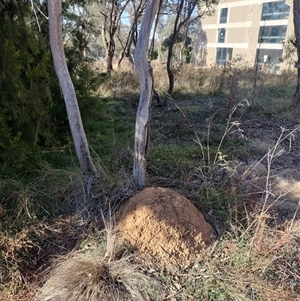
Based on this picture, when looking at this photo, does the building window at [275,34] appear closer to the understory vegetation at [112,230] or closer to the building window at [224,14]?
the building window at [224,14]

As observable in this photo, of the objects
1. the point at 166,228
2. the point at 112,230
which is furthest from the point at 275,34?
the point at 112,230

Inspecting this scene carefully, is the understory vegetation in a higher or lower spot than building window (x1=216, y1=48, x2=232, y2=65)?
lower

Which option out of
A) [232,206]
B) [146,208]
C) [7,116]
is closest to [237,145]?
[232,206]

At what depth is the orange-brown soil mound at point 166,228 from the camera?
2141 mm

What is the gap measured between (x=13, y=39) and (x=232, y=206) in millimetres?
2697

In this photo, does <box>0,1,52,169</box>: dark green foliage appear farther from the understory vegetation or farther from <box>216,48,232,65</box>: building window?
<box>216,48,232,65</box>: building window

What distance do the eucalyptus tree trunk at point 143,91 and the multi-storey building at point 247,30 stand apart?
18.9m

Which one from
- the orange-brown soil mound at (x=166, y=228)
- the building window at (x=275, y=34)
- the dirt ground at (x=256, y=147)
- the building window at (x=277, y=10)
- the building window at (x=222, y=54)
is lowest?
the dirt ground at (x=256, y=147)

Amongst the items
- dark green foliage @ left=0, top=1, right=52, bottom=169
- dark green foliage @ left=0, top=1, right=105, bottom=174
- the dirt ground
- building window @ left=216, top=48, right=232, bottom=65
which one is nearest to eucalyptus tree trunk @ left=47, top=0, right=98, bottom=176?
dark green foliage @ left=0, top=1, right=105, bottom=174

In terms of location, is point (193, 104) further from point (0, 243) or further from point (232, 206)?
point (0, 243)

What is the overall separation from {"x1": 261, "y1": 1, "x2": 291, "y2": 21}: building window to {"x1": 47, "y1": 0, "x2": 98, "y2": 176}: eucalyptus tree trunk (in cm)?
2385

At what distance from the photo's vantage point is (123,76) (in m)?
9.45

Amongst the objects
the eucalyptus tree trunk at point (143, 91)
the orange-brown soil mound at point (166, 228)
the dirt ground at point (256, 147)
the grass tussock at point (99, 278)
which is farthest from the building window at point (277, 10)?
the grass tussock at point (99, 278)

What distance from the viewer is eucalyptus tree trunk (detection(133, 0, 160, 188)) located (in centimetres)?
236
